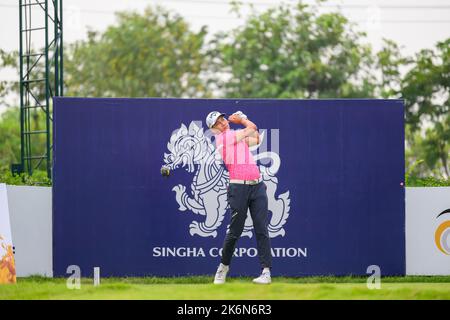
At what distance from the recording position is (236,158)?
1270 centimetres

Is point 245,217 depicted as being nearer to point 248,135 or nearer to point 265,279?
point 265,279

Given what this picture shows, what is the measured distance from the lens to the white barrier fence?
1493cm

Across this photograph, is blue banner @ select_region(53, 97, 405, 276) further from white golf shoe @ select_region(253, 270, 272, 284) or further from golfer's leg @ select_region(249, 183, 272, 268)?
white golf shoe @ select_region(253, 270, 272, 284)

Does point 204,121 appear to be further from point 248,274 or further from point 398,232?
point 398,232

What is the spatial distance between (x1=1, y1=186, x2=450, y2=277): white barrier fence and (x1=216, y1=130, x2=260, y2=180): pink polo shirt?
366 cm

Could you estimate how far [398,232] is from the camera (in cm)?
1486

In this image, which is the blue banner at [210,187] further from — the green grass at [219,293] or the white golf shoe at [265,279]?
the green grass at [219,293]

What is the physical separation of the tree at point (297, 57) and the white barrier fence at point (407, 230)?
27941 millimetres

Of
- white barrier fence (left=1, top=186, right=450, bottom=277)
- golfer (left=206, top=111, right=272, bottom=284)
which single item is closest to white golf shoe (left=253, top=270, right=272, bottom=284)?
golfer (left=206, top=111, right=272, bottom=284)

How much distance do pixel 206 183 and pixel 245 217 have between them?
226cm

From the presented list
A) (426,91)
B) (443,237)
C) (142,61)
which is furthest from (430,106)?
(443,237)

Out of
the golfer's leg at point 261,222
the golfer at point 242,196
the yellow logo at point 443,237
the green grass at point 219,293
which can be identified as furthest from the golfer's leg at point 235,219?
the yellow logo at point 443,237
